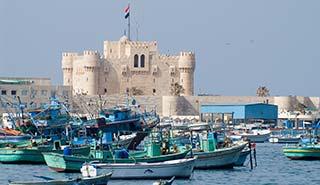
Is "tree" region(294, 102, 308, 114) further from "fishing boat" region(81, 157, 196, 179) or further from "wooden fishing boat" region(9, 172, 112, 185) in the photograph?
"wooden fishing boat" region(9, 172, 112, 185)

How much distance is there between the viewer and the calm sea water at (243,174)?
1834 inches

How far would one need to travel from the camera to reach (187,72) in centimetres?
12562

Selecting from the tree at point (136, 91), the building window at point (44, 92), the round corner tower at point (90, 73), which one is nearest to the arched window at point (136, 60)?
the tree at point (136, 91)

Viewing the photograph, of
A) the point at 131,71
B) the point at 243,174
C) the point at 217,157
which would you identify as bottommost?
the point at 243,174

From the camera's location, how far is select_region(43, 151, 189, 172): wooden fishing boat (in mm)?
45075

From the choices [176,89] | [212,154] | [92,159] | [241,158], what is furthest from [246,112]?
[92,159]

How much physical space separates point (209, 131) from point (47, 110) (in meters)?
18.3

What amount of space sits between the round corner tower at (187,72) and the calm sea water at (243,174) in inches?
2555

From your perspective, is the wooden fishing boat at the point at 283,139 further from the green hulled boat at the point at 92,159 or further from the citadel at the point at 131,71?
the green hulled boat at the point at 92,159

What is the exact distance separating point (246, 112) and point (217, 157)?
6619 cm

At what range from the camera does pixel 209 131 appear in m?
55.2

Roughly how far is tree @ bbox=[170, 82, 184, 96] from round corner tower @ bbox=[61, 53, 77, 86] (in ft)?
35.8

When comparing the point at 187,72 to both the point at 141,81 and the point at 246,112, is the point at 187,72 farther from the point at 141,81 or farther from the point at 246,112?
the point at 246,112

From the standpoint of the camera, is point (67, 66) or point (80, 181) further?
point (67, 66)
